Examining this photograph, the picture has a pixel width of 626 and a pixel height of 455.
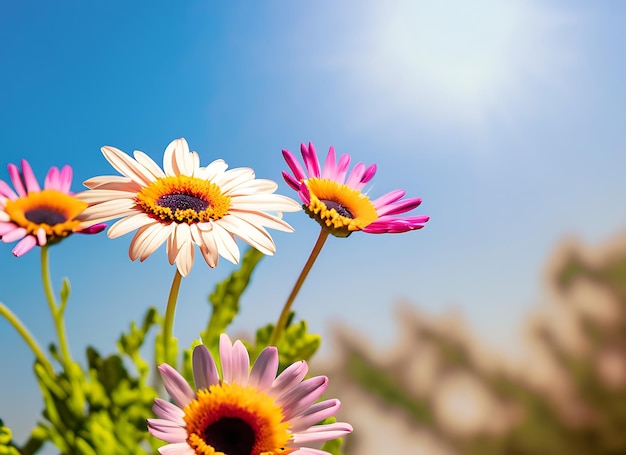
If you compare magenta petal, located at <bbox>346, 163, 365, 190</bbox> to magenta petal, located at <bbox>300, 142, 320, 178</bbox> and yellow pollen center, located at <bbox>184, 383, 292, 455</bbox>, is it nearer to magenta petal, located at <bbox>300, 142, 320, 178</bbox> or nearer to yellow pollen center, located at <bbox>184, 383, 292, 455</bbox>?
magenta petal, located at <bbox>300, 142, 320, 178</bbox>

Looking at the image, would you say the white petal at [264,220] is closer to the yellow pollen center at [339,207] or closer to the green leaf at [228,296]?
the yellow pollen center at [339,207]

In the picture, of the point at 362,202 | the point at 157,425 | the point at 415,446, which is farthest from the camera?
the point at 415,446

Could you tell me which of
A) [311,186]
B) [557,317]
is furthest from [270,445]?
[557,317]

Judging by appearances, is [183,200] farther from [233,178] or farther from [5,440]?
[5,440]

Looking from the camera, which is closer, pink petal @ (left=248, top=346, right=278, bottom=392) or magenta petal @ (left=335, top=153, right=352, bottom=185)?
pink petal @ (left=248, top=346, right=278, bottom=392)

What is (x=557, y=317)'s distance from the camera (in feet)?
2.70

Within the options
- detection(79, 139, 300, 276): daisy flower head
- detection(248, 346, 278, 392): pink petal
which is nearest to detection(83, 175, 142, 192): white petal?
detection(79, 139, 300, 276): daisy flower head

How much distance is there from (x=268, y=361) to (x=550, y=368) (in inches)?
25.1

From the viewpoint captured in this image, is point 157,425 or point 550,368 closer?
point 157,425

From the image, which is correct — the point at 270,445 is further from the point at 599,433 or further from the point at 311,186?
the point at 599,433

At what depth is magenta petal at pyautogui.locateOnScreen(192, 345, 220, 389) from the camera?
0.26 meters

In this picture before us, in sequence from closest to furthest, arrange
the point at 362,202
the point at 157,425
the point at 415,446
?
the point at 157,425
the point at 362,202
the point at 415,446

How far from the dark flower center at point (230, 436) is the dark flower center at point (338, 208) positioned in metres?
0.12

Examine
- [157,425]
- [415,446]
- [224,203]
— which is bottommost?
[157,425]
